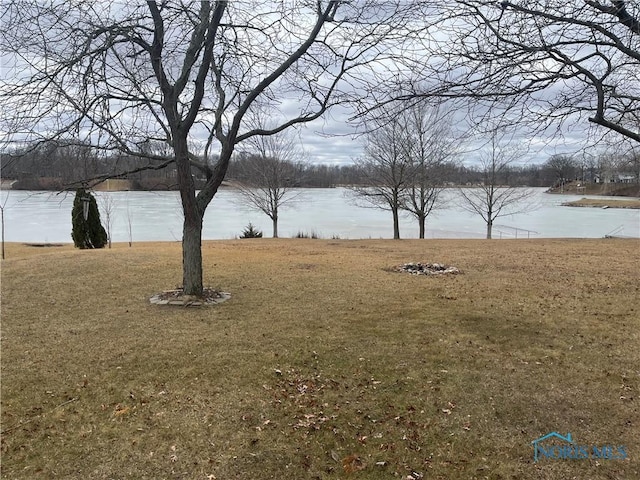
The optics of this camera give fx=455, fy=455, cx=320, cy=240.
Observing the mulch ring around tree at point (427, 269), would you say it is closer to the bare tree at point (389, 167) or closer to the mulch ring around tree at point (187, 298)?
the mulch ring around tree at point (187, 298)

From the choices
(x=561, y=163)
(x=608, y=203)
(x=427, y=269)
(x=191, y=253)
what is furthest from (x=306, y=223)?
(x=608, y=203)

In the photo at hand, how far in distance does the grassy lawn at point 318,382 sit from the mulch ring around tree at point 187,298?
216mm

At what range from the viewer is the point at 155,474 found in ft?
8.54

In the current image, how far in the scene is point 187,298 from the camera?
21.2 feet

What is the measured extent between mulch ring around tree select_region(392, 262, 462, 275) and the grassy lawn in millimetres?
1685

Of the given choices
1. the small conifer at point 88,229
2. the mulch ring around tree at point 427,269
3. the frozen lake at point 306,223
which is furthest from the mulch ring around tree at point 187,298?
the frozen lake at point 306,223

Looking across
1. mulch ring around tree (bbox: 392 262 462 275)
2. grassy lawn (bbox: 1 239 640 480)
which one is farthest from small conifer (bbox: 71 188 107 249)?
mulch ring around tree (bbox: 392 262 462 275)

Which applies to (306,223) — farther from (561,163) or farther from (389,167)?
(561,163)

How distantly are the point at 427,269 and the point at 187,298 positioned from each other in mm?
5312

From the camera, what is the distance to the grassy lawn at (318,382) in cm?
275

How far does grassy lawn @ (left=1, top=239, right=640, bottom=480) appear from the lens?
2752 millimetres

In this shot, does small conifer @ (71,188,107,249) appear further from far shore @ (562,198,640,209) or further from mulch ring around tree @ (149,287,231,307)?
far shore @ (562,198,640,209)

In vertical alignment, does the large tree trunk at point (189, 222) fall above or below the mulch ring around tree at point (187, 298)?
above

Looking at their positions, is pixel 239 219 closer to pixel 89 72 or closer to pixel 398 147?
pixel 398 147
